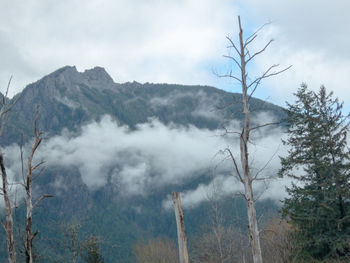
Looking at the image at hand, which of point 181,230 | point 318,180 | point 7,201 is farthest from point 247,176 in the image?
point 318,180

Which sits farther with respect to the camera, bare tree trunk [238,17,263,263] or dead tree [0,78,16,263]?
dead tree [0,78,16,263]

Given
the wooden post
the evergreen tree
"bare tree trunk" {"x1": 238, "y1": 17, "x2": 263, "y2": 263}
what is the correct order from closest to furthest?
"bare tree trunk" {"x1": 238, "y1": 17, "x2": 263, "y2": 263} < the wooden post < the evergreen tree

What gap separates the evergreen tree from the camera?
1950 centimetres

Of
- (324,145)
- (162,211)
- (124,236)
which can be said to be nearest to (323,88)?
(324,145)

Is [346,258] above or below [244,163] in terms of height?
below

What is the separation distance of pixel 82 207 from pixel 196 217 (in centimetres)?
6686

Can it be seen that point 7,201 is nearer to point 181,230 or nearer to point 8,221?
point 8,221

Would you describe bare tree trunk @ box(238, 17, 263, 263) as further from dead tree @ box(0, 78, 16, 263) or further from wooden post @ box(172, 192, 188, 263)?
dead tree @ box(0, 78, 16, 263)

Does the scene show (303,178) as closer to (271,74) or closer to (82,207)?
(271,74)

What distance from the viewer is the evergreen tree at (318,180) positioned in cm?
1950

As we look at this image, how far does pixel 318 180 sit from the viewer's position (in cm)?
2086

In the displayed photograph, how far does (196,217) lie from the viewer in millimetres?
154250

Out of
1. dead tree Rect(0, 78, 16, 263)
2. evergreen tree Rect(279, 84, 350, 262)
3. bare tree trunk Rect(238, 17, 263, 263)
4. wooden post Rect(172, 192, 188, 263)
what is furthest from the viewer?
evergreen tree Rect(279, 84, 350, 262)

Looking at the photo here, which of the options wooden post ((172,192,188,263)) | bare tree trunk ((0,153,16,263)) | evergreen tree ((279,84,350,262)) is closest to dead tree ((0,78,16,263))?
bare tree trunk ((0,153,16,263))
